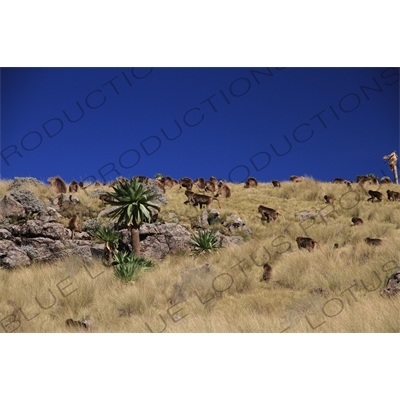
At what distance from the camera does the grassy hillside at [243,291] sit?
749cm

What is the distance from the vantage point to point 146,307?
8.73 m

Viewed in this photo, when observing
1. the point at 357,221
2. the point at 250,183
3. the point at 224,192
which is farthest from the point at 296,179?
the point at 357,221

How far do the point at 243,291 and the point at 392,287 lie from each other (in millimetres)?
3315

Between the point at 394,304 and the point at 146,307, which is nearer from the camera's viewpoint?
the point at 394,304

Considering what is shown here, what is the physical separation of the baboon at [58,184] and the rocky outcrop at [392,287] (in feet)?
47.5

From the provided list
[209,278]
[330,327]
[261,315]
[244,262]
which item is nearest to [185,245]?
[244,262]

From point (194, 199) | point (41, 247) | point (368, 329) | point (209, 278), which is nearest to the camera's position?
point (368, 329)

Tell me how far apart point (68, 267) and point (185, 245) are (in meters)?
3.87

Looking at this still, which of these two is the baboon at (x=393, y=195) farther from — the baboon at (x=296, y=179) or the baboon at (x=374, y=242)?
the baboon at (x=374, y=242)

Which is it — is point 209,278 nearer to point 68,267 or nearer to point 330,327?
point 330,327

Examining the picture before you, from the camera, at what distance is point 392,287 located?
27.3 feet

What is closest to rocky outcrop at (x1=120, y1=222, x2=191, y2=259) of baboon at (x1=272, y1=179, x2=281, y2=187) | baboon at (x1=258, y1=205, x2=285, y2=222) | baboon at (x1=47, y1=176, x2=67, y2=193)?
baboon at (x1=258, y1=205, x2=285, y2=222)

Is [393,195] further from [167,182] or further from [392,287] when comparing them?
[167,182]

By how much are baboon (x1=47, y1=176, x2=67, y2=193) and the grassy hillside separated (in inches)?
260
